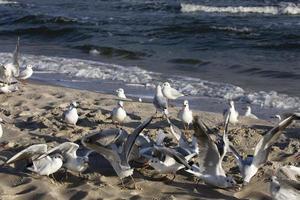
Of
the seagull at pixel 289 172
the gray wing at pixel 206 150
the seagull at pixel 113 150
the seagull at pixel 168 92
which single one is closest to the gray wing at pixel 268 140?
the seagull at pixel 289 172

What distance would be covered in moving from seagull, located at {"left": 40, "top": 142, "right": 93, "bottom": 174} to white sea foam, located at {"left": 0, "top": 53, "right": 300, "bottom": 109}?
15.8 feet

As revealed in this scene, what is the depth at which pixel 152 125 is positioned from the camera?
8.06 metres

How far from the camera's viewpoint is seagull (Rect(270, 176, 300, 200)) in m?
5.05

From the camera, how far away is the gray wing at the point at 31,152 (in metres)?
5.93

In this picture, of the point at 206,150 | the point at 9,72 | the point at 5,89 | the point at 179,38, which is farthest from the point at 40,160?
the point at 179,38

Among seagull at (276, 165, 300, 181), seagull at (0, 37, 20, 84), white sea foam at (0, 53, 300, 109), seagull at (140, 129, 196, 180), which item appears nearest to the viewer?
seagull at (276, 165, 300, 181)

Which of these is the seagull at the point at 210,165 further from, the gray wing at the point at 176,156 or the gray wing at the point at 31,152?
the gray wing at the point at 31,152

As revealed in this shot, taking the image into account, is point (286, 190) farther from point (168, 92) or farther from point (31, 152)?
point (168, 92)

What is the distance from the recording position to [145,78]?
1233 cm

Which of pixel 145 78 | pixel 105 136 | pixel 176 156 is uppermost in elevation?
pixel 105 136

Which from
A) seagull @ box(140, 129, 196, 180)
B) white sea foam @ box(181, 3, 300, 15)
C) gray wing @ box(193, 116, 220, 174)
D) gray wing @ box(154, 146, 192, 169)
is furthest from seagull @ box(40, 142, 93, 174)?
white sea foam @ box(181, 3, 300, 15)

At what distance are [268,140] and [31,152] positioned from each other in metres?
2.29

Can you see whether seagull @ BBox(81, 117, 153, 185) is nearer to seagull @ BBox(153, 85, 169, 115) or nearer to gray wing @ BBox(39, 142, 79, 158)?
gray wing @ BBox(39, 142, 79, 158)

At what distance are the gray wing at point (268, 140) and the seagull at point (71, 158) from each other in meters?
1.66
